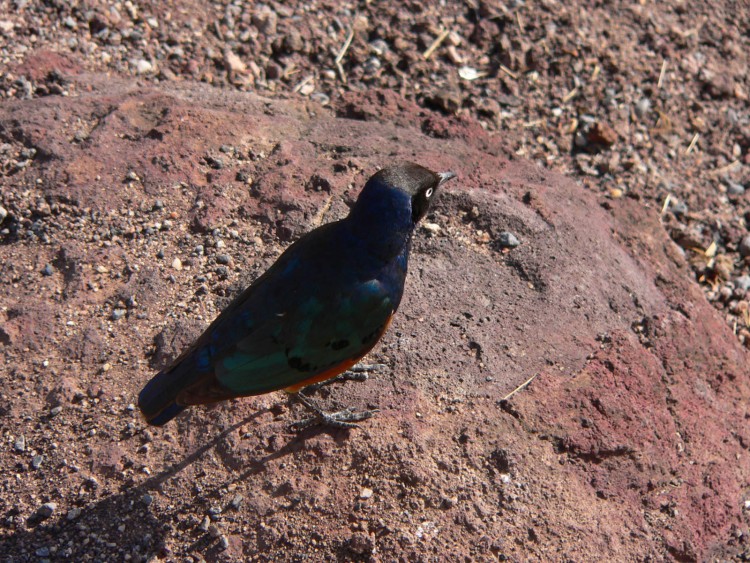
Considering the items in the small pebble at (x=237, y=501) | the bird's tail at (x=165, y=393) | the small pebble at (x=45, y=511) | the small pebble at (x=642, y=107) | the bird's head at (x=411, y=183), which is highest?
the bird's head at (x=411, y=183)

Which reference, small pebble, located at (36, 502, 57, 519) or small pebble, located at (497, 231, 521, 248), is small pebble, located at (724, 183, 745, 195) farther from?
small pebble, located at (36, 502, 57, 519)

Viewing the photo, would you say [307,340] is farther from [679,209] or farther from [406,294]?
[679,209]

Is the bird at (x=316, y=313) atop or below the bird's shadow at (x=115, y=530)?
atop

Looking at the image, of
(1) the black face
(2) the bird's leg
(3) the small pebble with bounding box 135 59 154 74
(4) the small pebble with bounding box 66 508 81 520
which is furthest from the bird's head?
(3) the small pebble with bounding box 135 59 154 74

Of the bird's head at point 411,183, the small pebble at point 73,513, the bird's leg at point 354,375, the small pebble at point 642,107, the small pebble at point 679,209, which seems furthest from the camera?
the small pebble at point 642,107

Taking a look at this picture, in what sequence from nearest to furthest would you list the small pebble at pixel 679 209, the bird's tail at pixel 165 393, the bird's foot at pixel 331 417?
the bird's tail at pixel 165 393 → the bird's foot at pixel 331 417 → the small pebble at pixel 679 209

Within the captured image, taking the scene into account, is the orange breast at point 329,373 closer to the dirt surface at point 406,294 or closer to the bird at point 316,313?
the bird at point 316,313

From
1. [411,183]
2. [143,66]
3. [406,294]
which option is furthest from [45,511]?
[143,66]

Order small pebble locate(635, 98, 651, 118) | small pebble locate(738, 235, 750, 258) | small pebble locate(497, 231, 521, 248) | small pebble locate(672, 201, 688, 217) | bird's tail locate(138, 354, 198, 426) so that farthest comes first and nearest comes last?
small pebble locate(635, 98, 651, 118) < small pebble locate(672, 201, 688, 217) < small pebble locate(738, 235, 750, 258) < small pebble locate(497, 231, 521, 248) < bird's tail locate(138, 354, 198, 426)

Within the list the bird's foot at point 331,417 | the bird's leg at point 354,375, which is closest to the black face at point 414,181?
the bird's leg at point 354,375
